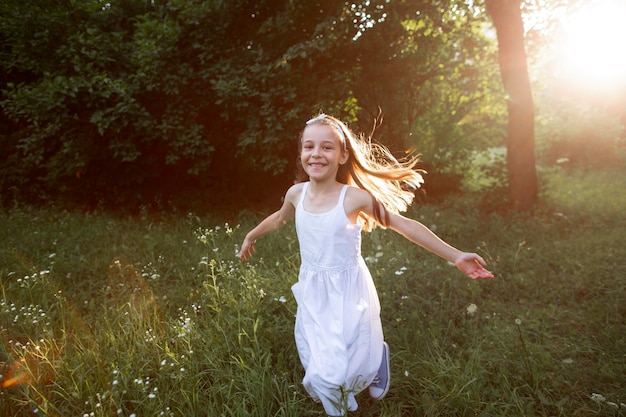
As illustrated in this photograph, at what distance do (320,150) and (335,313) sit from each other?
0.98m

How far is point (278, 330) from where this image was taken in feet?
11.2

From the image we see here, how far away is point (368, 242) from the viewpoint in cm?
552

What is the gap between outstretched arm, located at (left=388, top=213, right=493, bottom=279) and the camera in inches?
86.4

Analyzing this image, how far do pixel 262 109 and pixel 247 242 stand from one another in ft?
15.5

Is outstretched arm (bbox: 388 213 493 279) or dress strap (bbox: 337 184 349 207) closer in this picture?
outstretched arm (bbox: 388 213 493 279)

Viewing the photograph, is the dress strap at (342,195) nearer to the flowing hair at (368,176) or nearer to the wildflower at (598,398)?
the flowing hair at (368,176)

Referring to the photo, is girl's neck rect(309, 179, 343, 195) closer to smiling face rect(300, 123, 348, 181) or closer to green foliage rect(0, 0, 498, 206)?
smiling face rect(300, 123, 348, 181)

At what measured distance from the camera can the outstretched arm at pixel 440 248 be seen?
2193 millimetres

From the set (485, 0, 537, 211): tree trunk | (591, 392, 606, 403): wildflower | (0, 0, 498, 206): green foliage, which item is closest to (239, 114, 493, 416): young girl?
(591, 392, 606, 403): wildflower

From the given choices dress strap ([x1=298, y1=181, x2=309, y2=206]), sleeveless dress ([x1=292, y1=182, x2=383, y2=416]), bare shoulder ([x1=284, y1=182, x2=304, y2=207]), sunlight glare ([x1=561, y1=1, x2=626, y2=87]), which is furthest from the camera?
sunlight glare ([x1=561, y1=1, x2=626, y2=87])

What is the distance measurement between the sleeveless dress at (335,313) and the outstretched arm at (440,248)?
Answer: 0.29 metres

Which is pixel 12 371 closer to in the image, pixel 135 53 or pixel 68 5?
pixel 135 53

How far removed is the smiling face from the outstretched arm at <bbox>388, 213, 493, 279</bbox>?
1.58 feet

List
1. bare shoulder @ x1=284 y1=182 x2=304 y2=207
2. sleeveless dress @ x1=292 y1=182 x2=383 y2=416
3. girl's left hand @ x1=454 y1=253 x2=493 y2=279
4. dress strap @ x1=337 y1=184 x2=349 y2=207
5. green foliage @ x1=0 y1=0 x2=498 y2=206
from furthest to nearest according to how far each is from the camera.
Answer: green foliage @ x1=0 y1=0 x2=498 y2=206 < bare shoulder @ x1=284 y1=182 x2=304 y2=207 < dress strap @ x1=337 y1=184 x2=349 y2=207 < sleeveless dress @ x1=292 y1=182 x2=383 y2=416 < girl's left hand @ x1=454 y1=253 x2=493 y2=279
